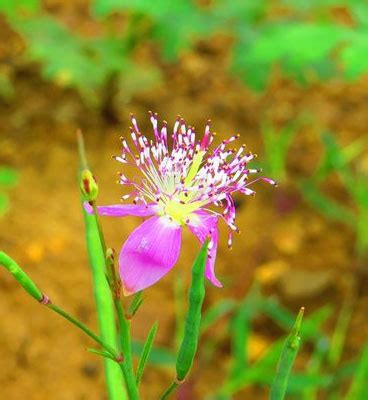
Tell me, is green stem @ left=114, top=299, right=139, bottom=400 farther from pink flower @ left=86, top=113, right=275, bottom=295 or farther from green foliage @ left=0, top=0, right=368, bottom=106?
green foliage @ left=0, top=0, right=368, bottom=106

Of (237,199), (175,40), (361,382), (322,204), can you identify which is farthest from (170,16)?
(361,382)

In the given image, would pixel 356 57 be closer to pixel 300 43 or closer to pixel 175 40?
pixel 300 43

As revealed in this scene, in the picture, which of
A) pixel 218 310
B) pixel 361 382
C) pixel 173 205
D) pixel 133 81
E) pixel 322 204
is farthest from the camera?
pixel 133 81

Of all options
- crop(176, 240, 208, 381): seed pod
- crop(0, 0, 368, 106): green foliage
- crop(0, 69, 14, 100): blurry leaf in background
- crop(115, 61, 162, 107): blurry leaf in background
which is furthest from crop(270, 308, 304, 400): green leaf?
crop(0, 69, 14, 100): blurry leaf in background

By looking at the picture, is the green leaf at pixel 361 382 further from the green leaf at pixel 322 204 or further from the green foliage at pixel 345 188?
the green leaf at pixel 322 204

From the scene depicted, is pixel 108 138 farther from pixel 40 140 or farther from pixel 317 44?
pixel 317 44

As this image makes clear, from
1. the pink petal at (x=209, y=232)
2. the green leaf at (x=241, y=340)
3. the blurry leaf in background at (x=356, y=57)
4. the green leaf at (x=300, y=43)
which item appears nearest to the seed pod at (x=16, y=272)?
the pink petal at (x=209, y=232)
